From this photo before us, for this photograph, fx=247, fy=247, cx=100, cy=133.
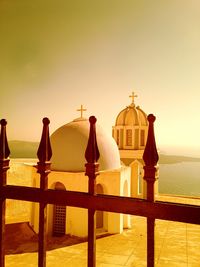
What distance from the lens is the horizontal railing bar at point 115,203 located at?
159 cm

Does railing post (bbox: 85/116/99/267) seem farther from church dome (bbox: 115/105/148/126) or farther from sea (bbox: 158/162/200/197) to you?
sea (bbox: 158/162/200/197)

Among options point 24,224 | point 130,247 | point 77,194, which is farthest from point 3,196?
point 24,224

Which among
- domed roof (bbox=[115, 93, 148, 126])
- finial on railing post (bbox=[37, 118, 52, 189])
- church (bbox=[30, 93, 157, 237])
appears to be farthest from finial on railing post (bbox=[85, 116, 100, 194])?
domed roof (bbox=[115, 93, 148, 126])

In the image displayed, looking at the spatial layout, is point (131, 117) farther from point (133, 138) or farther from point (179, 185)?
point (179, 185)

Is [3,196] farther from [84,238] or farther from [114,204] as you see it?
[84,238]

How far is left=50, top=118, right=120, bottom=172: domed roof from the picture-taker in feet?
44.5

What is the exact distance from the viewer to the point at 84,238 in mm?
12680

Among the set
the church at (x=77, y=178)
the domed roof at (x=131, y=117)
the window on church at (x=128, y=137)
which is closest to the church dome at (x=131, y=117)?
the domed roof at (x=131, y=117)

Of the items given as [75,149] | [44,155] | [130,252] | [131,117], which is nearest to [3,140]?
[44,155]

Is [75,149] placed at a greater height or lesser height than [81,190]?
greater

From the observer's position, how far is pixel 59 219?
13633 mm

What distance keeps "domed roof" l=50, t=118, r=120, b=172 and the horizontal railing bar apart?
1144 centimetres

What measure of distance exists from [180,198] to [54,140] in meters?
13.5

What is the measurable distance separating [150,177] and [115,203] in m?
0.31
